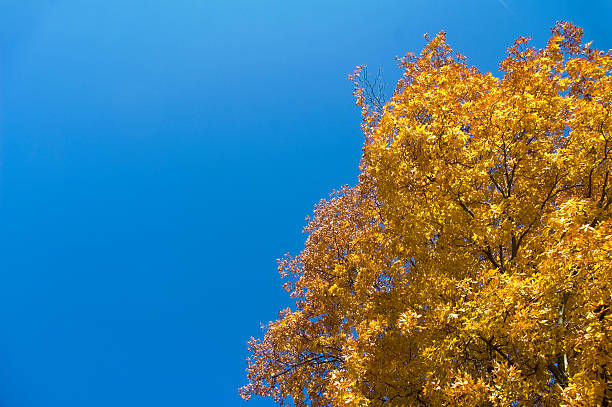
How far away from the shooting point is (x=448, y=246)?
8.08 metres

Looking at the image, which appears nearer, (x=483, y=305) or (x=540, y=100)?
(x=483, y=305)

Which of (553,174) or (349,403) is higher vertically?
(553,174)

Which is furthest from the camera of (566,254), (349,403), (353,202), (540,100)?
(353,202)

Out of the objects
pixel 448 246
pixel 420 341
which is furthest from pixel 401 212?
pixel 420 341

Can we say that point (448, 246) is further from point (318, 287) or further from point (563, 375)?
point (318, 287)

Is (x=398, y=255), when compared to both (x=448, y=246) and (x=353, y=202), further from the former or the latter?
(x=353, y=202)

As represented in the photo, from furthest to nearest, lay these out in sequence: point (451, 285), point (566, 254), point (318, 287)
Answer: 1. point (318, 287)
2. point (451, 285)
3. point (566, 254)

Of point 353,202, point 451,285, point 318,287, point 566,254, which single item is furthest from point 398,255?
point 353,202

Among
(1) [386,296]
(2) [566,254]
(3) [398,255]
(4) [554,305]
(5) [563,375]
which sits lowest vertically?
(5) [563,375]

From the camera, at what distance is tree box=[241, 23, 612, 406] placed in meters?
5.20

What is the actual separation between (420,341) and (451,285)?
1287mm

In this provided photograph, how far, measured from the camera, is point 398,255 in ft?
30.8

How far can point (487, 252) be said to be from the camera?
793cm

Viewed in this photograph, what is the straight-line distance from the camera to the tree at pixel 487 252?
5199 millimetres
